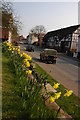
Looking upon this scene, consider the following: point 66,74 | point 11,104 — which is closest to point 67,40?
point 66,74

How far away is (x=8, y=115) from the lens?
4.05 m

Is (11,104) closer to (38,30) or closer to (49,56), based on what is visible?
(49,56)

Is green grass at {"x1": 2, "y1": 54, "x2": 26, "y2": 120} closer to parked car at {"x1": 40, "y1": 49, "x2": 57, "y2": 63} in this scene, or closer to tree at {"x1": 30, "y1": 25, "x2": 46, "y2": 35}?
parked car at {"x1": 40, "y1": 49, "x2": 57, "y2": 63}

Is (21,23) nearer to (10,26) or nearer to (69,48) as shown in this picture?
(10,26)

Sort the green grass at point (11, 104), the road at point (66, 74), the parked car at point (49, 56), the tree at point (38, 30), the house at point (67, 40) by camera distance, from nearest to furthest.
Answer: the green grass at point (11, 104)
the road at point (66, 74)
the parked car at point (49, 56)
the house at point (67, 40)
the tree at point (38, 30)

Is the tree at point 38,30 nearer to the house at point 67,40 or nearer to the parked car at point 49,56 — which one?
the house at point 67,40

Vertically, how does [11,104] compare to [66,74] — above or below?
above

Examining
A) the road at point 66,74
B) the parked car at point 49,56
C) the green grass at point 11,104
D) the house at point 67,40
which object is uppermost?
the house at point 67,40

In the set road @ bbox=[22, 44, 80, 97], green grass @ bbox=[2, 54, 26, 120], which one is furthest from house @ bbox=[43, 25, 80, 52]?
green grass @ bbox=[2, 54, 26, 120]

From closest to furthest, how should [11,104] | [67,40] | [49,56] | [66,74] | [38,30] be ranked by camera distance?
1. [11,104]
2. [66,74]
3. [49,56]
4. [67,40]
5. [38,30]

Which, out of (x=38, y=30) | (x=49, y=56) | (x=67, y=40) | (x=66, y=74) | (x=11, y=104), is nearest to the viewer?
(x=11, y=104)

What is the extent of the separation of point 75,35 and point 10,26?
18.0 metres

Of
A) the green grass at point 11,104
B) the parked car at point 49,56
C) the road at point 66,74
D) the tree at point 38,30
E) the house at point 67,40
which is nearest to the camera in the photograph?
the green grass at point 11,104

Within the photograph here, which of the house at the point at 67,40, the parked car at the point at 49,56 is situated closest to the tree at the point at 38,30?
the house at the point at 67,40
